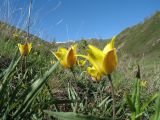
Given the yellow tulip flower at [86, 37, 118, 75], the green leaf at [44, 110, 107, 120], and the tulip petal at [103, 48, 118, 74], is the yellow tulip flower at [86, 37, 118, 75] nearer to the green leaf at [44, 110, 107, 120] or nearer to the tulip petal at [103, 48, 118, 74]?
the tulip petal at [103, 48, 118, 74]

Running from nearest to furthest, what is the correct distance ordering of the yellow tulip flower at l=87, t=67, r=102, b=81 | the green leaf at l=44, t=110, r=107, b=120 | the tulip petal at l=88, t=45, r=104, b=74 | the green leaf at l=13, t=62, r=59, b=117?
the green leaf at l=44, t=110, r=107, b=120 → the tulip petal at l=88, t=45, r=104, b=74 → the green leaf at l=13, t=62, r=59, b=117 → the yellow tulip flower at l=87, t=67, r=102, b=81

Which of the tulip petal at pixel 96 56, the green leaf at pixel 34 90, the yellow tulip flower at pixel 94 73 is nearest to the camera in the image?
the tulip petal at pixel 96 56

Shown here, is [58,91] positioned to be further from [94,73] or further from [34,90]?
[34,90]

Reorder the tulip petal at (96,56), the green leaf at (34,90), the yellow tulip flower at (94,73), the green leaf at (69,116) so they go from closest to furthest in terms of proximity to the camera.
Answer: the green leaf at (69,116) → the tulip petal at (96,56) → the green leaf at (34,90) → the yellow tulip flower at (94,73)

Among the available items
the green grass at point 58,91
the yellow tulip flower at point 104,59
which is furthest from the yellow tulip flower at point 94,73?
the yellow tulip flower at point 104,59

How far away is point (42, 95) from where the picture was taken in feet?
8.89

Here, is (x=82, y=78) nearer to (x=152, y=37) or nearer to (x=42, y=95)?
(x=42, y=95)

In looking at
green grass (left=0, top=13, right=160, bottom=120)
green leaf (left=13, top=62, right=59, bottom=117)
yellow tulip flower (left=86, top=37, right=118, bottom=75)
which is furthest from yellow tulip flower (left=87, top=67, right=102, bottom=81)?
yellow tulip flower (left=86, top=37, right=118, bottom=75)

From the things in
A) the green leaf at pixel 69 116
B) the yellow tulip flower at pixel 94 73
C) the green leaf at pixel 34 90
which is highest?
the yellow tulip flower at pixel 94 73

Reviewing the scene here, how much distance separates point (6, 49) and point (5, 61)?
2.70ft

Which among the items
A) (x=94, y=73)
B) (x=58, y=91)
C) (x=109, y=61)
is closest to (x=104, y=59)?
(x=109, y=61)

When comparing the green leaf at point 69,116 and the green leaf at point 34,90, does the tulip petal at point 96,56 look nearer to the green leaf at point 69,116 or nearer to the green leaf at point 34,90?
the green leaf at point 69,116

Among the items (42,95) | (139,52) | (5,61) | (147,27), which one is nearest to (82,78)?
(5,61)

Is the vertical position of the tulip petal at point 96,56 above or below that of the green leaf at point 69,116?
above
